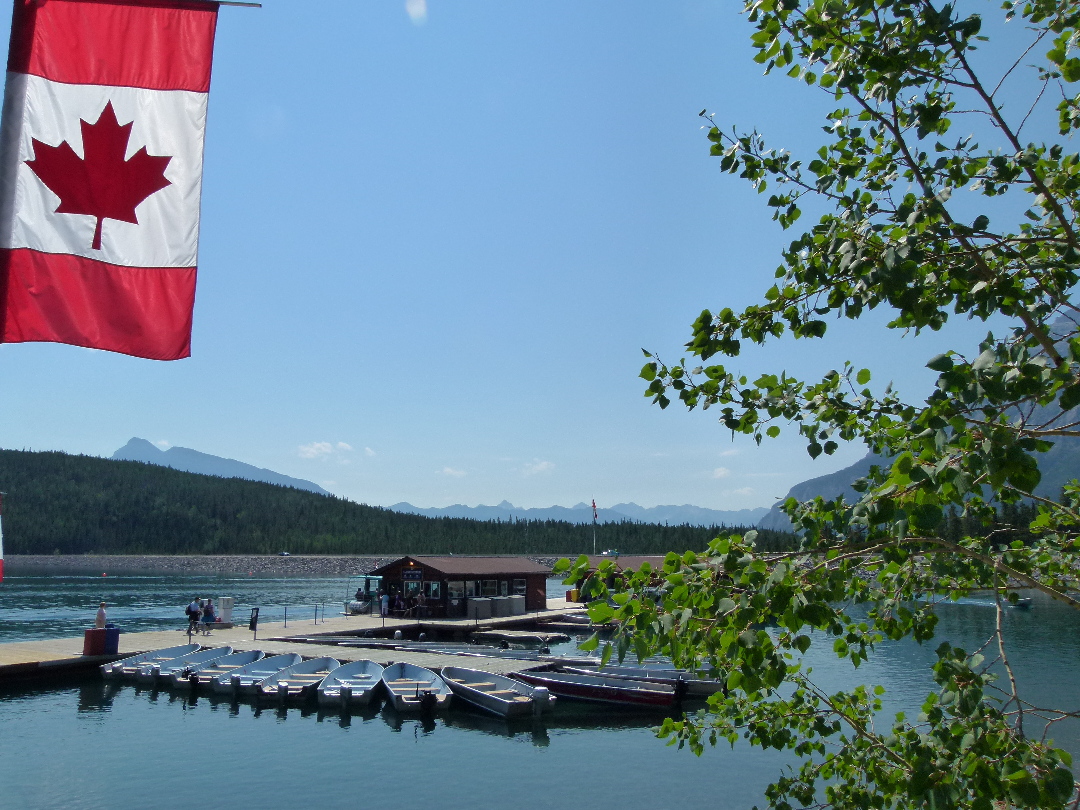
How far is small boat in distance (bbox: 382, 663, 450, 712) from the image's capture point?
82.4 feet

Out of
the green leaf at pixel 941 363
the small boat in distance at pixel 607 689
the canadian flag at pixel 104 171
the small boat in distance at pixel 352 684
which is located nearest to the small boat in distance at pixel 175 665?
the small boat in distance at pixel 352 684

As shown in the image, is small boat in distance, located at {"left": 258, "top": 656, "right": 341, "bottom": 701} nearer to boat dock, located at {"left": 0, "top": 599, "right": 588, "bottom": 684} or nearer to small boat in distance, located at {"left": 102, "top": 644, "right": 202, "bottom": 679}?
boat dock, located at {"left": 0, "top": 599, "right": 588, "bottom": 684}

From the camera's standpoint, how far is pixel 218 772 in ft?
64.7

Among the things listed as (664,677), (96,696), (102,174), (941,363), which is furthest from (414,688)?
(941,363)

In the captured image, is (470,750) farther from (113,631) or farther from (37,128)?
(37,128)

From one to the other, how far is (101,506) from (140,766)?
620ft

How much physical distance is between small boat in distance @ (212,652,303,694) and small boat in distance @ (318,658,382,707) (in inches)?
89.2

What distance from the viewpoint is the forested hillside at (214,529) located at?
16375 centimetres

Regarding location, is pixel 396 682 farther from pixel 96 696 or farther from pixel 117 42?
pixel 117 42

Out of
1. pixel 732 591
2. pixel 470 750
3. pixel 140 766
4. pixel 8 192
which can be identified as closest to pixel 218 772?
pixel 140 766

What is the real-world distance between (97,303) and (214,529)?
19660 cm

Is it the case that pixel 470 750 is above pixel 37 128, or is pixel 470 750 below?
below

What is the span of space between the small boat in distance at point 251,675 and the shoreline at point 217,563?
109 meters

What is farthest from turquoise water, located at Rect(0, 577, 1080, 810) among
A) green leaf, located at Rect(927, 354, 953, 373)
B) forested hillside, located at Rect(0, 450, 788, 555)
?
forested hillside, located at Rect(0, 450, 788, 555)
